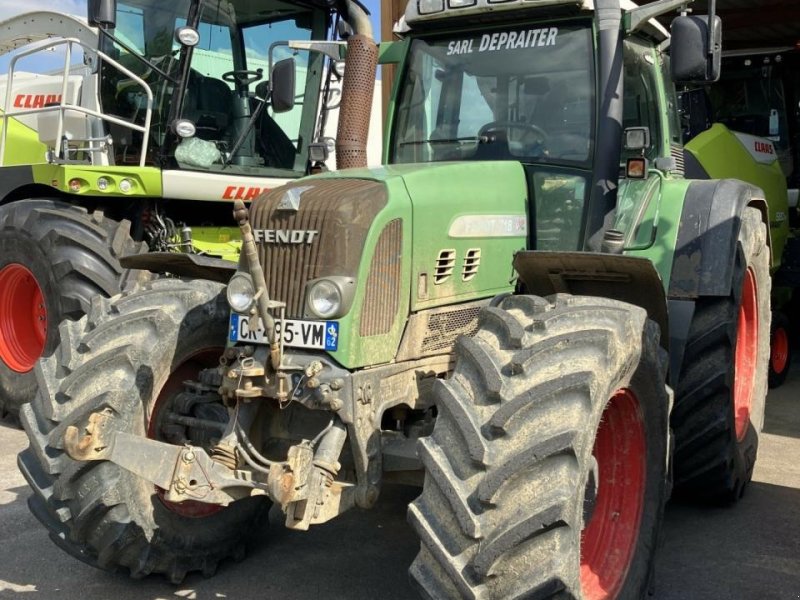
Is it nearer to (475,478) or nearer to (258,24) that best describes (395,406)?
(475,478)

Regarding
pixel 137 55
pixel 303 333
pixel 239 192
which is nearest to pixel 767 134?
pixel 239 192

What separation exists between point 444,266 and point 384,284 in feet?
1.35

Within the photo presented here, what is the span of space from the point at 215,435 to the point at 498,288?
137 centimetres

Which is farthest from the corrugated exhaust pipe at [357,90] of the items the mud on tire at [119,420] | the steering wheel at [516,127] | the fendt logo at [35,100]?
the fendt logo at [35,100]

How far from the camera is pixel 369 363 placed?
10.9ft

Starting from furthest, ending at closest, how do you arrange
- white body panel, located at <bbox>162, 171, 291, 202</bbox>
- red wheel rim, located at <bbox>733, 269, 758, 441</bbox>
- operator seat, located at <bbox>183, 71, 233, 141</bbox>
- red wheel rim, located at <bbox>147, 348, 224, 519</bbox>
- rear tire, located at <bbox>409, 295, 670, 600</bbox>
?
operator seat, located at <bbox>183, 71, 233, 141</bbox> < white body panel, located at <bbox>162, 171, 291, 202</bbox> < red wheel rim, located at <bbox>733, 269, 758, 441</bbox> < red wheel rim, located at <bbox>147, 348, 224, 519</bbox> < rear tire, located at <bbox>409, 295, 670, 600</bbox>

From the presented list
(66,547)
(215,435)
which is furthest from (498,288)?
(66,547)

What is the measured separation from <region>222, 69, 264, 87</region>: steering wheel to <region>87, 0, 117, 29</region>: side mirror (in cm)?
121

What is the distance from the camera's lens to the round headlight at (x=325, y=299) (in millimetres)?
3199

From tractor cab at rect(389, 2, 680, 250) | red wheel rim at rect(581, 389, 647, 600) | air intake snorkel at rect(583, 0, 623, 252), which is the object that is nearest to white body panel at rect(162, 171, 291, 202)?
tractor cab at rect(389, 2, 680, 250)

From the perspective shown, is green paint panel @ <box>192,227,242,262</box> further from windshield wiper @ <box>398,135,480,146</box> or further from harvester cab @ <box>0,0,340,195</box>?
windshield wiper @ <box>398,135,480,146</box>

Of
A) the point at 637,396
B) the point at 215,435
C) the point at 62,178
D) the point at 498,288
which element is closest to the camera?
the point at 637,396

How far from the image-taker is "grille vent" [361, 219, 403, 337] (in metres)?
3.31

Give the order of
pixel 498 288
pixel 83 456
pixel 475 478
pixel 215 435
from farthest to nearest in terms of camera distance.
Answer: pixel 498 288, pixel 215 435, pixel 83 456, pixel 475 478
